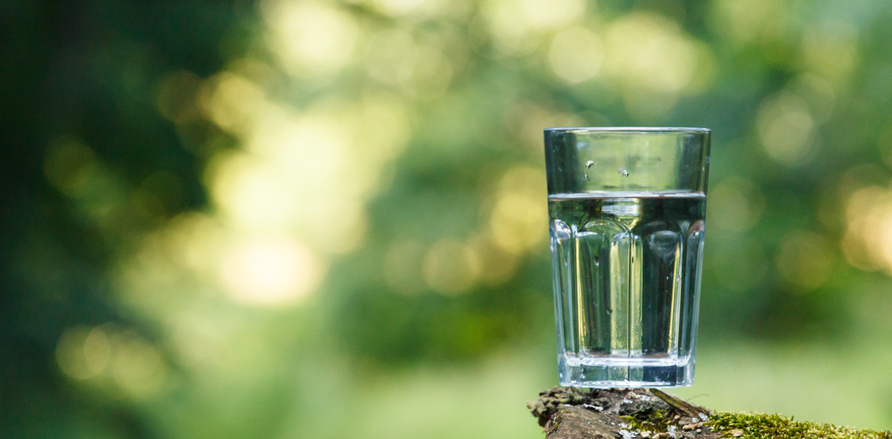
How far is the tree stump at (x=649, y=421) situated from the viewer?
34.1 inches

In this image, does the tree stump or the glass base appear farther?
the glass base

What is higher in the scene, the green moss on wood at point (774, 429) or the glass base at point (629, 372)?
the glass base at point (629, 372)

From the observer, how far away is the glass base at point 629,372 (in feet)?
3.17

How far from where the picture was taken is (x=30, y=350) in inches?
110

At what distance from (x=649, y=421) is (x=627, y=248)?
23 centimetres

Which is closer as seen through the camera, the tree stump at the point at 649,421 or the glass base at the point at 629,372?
the tree stump at the point at 649,421

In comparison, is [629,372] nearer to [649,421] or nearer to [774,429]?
[649,421]

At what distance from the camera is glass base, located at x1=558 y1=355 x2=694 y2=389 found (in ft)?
3.17

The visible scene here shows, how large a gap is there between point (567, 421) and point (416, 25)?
2921mm

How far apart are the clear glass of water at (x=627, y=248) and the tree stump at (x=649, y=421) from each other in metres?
0.03

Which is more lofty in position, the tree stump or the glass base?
the glass base

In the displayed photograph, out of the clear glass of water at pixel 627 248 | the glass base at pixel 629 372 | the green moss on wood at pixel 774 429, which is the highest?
the clear glass of water at pixel 627 248

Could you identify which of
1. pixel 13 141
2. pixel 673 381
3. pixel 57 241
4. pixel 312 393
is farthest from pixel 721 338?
pixel 13 141

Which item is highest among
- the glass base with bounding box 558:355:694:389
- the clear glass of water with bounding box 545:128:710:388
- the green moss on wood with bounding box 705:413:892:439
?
the clear glass of water with bounding box 545:128:710:388
